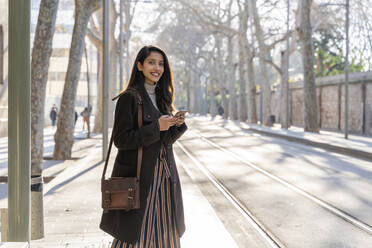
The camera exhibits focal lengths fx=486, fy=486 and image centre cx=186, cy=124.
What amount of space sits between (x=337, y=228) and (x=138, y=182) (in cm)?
329

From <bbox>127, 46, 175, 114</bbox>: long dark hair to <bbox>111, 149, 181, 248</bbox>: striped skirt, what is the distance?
0.32 m

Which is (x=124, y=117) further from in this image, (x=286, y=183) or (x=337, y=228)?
(x=286, y=183)

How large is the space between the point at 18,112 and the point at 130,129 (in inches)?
38.1

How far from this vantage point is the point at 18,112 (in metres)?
3.38

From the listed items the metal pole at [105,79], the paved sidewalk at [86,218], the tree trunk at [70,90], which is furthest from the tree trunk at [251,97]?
the paved sidewalk at [86,218]

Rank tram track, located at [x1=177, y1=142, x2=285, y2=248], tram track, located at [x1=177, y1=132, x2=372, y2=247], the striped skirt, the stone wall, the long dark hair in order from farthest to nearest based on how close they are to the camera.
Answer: the stone wall < tram track, located at [x1=177, y1=132, x2=372, y2=247] < tram track, located at [x1=177, y1=142, x2=285, y2=248] < the long dark hair < the striped skirt

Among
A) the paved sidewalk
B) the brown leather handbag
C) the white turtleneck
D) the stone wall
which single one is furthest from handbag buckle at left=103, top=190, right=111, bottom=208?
the stone wall

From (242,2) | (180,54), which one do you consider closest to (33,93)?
(242,2)

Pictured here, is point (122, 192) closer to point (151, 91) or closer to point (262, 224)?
point (151, 91)

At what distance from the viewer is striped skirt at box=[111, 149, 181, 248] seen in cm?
297

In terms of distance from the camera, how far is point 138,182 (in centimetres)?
290

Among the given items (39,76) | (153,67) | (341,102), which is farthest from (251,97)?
(153,67)

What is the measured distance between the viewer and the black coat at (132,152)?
2875 mm

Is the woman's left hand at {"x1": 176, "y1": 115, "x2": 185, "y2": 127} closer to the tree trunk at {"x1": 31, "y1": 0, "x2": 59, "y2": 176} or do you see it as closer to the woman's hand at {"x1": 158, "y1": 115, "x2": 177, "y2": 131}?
the woman's hand at {"x1": 158, "y1": 115, "x2": 177, "y2": 131}
